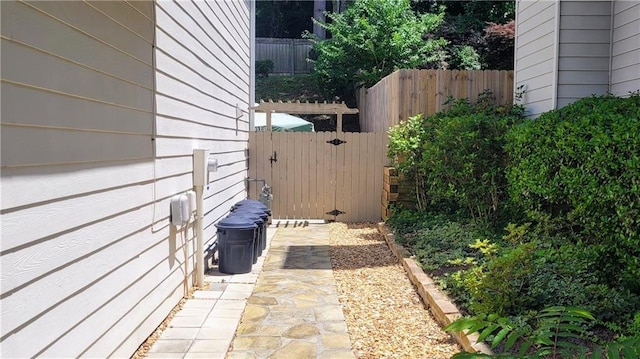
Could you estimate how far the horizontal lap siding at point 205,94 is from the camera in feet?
13.3

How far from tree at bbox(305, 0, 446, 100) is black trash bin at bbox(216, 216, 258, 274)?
30.4 ft

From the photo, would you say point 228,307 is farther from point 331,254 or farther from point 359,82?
point 359,82

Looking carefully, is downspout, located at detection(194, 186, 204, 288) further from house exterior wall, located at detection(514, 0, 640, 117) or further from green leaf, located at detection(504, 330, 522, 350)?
house exterior wall, located at detection(514, 0, 640, 117)

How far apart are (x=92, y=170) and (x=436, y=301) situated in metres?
2.65

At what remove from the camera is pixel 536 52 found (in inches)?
253

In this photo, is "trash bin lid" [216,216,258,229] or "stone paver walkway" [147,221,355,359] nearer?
"stone paver walkway" [147,221,355,359]

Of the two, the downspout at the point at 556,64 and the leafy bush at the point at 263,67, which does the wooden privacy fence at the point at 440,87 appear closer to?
the downspout at the point at 556,64

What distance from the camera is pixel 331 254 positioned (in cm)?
654

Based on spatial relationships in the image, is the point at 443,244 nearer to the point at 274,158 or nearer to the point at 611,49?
the point at 611,49

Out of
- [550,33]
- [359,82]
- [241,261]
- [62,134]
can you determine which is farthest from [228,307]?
[359,82]

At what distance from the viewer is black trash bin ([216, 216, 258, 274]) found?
5.30 meters

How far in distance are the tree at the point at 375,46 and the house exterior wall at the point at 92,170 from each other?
32.5 ft

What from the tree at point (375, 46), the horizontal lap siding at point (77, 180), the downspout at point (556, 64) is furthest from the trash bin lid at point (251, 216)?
the tree at point (375, 46)

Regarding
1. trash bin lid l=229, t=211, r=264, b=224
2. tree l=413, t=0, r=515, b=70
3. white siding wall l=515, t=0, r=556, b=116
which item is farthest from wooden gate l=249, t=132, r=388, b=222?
tree l=413, t=0, r=515, b=70
